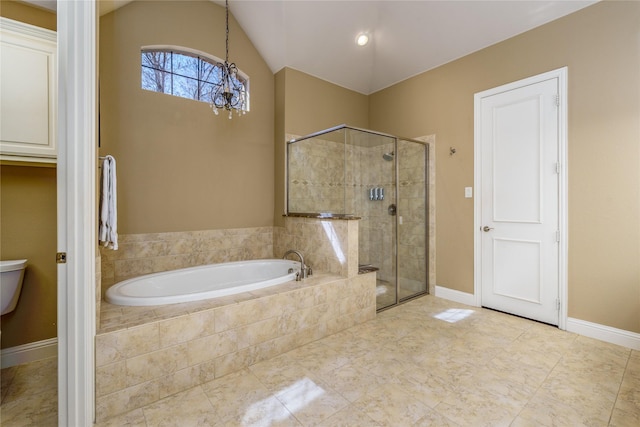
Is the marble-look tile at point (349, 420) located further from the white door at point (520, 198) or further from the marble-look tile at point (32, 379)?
the white door at point (520, 198)

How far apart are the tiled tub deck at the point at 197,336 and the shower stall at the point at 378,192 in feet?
3.39

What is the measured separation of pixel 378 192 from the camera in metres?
A: 3.53

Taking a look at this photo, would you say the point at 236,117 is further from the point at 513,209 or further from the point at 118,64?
the point at 513,209

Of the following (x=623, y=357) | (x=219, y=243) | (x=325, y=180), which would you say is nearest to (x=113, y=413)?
(x=219, y=243)

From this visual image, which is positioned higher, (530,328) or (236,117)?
(236,117)

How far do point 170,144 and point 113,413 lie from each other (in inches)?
88.6

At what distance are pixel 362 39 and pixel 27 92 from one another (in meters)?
3.23

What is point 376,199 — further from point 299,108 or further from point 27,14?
point 27,14

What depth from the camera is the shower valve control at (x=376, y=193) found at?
350 cm

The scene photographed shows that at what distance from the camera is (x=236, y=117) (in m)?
3.36

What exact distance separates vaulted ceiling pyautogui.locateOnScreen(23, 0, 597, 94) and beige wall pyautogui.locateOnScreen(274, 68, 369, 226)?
0.44ft

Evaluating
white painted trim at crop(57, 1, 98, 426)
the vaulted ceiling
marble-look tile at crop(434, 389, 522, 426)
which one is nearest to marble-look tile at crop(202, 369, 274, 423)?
white painted trim at crop(57, 1, 98, 426)

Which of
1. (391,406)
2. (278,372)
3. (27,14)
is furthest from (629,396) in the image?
(27,14)

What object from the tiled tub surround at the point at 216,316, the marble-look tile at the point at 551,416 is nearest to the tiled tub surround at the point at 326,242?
the tiled tub surround at the point at 216,316
